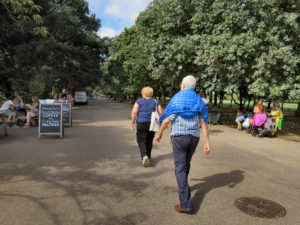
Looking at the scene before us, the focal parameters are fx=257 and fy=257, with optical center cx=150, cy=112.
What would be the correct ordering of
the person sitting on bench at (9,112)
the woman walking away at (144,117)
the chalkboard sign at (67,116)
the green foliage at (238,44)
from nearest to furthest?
the woman walking away at (144,117) < the green foliage at (238,44) < the person sitting on bench at (9,112) < the chalkboard sign at (67,116)

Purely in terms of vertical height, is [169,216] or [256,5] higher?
[256,5]

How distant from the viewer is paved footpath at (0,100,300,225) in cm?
338

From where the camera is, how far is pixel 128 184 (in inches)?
178

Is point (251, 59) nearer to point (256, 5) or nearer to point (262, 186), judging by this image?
point (256, 5)

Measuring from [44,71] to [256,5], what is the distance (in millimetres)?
18762

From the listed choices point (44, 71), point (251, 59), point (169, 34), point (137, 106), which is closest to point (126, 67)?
point (44, 71)

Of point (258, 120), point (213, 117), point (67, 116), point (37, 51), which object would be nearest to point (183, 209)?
point (258, 120)

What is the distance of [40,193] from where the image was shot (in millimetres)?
4047

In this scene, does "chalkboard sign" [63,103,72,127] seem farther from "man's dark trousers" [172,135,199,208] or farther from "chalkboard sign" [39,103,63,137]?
"man's dark trousers" [172,135,199,208]

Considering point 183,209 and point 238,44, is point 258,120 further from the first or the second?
point 183,209

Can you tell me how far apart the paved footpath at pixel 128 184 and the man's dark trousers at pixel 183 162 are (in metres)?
0.23

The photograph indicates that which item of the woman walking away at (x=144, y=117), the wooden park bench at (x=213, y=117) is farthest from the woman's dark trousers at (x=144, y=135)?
the wooden park bench at (x=213, y=117)

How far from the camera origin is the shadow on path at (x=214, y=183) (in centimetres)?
402

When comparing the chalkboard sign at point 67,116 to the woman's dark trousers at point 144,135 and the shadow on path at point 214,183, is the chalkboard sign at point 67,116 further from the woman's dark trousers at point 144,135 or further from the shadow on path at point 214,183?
the shadow on path at point 214,183
